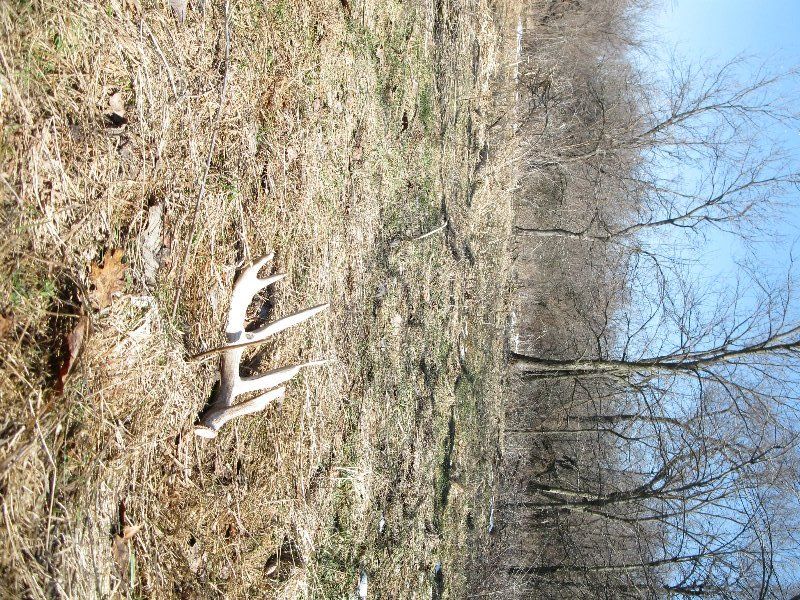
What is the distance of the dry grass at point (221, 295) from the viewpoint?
2441mm

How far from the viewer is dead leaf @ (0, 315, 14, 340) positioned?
2297 mm

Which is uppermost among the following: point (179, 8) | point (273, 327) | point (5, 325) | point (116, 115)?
point (179, 8)

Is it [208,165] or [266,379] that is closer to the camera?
[208,165]

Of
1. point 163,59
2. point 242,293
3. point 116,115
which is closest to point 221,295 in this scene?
point 242,293

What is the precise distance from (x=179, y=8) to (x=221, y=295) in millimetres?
1464

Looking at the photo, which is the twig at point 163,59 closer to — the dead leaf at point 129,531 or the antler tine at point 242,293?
the antler tine at point 242,293

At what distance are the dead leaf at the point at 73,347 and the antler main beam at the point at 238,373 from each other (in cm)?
83

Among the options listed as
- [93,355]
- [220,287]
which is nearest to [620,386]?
[220,287]

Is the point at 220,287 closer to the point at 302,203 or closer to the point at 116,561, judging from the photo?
the point at 302,203

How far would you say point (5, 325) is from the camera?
231 centimetres

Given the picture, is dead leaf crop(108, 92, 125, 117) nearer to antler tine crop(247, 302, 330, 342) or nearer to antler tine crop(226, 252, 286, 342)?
antler tine crop(226, 252, 286, 342)

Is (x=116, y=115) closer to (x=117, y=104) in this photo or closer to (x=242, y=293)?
(x=117, y=104)

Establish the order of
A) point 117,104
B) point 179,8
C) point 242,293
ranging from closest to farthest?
point 117,104 → point 179,8 → point 242,293

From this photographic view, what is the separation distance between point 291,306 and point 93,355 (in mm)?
1686
